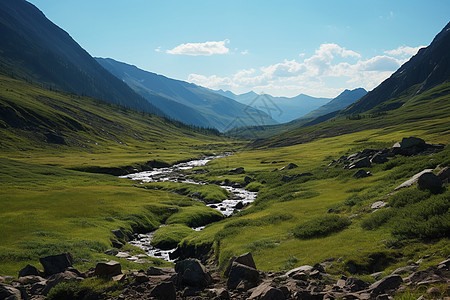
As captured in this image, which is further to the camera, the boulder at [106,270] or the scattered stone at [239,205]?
the scattered stone at [239,205]

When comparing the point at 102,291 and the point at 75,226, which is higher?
the point at 102,291

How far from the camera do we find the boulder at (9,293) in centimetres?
1563

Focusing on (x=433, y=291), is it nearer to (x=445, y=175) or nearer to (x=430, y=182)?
(x=430, y=182)

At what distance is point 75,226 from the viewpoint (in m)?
40.7

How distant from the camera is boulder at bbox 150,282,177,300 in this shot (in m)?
15.1

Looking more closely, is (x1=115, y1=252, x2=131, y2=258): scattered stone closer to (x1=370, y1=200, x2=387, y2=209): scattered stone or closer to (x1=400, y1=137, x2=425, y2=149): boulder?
(x1=370, y1=200, x2=387, y2=209): scattered stone

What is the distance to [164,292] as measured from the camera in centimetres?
1520

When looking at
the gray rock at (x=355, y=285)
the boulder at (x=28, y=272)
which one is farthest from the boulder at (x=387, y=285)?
the boulder at (x=28, y=272)

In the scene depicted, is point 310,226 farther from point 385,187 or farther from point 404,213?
point 385,187

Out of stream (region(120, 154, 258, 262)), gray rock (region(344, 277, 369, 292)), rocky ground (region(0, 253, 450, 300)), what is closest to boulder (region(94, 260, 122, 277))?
rocky ground (region(0, 253, 450, 300))

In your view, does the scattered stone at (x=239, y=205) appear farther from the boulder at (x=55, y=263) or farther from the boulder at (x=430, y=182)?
the boulder at (x=55, y=263)

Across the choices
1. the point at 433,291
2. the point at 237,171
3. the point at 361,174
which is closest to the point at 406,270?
the point at 433,291

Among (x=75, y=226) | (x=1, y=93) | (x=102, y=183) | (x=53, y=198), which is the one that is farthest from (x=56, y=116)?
(x=75, y=226)

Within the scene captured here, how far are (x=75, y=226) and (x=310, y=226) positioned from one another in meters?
31.6
